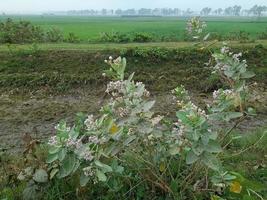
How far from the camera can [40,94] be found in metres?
8.12

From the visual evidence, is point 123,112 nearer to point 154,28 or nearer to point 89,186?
point 89,186

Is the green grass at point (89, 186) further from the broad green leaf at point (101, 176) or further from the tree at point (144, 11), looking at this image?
the tree at point (144, 11)

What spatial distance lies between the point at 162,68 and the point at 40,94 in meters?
2.15

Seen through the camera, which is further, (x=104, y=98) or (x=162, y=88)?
(x=162, y=88)

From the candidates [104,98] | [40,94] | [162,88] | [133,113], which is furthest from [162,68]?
[133,113]

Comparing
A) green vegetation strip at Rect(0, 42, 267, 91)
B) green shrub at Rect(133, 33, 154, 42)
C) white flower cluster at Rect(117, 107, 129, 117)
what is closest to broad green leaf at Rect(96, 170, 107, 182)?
white flower cluster at Rect(117, 107, 129, 117)

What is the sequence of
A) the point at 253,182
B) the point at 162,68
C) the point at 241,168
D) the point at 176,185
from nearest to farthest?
the point at 176,185 → the point at 253,182 → the point at 241,168 → the point at 162,68

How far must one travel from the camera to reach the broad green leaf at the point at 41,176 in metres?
3.98

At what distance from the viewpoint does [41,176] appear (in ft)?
13.1

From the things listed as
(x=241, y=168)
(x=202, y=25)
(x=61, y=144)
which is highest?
(x=202, y=25)

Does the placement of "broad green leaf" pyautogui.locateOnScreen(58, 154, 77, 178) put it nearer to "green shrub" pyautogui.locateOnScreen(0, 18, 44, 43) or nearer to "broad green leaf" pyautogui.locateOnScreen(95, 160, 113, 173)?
"broad green leaf" pyautogui.locateOnScreen(95, 160, 113, 173)

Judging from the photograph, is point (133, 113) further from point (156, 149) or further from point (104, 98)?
point (104, 98)

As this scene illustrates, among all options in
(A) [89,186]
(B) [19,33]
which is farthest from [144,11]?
(A) [89,186]

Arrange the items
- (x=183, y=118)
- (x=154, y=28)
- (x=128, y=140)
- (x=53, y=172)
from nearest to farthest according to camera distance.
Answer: (x=183, y=118), (x=128, y=140), (x=53, y=172), (x=154, y=28)
